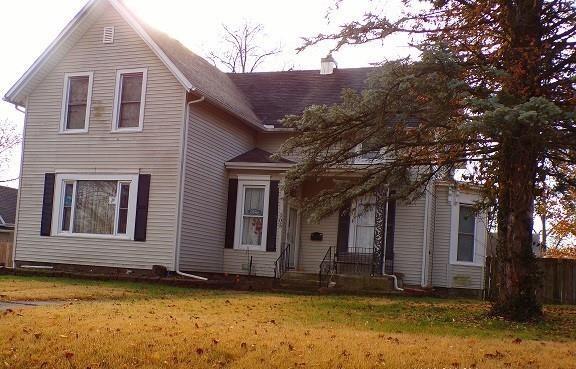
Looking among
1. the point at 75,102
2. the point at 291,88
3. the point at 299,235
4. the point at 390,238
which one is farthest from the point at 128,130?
the point at 390,238

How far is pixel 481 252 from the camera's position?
758 inches

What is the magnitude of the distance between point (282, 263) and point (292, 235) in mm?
1226

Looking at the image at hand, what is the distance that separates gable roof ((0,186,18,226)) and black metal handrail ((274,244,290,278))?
95.4 ft

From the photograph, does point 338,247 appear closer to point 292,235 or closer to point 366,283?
point 292,235

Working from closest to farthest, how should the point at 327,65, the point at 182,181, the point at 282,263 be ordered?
the point at 182,181, the point at 282,263, the point at 327,65

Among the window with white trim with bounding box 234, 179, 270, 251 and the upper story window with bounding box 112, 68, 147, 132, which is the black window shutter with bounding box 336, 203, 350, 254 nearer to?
the window with white trim with bounding box 234, 179, 270, 251

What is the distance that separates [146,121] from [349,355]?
1249 cm

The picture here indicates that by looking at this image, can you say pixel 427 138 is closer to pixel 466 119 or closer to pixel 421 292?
pixel 466 119

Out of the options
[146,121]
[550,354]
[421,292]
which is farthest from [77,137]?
[550,354]

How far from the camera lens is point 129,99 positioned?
18.4 meters

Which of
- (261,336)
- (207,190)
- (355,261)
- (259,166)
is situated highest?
(259,166)

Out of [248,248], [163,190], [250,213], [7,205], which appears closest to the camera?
[163,190]

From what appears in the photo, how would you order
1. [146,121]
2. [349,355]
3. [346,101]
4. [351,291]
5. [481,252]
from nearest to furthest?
[349,355], [346,101], [351,291], [146,121], [481,252]

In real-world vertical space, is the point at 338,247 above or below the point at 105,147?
below
